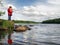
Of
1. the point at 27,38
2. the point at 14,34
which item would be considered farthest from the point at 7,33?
the point at 27,38

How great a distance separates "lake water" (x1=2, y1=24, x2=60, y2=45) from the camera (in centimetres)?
498

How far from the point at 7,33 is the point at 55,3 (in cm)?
154

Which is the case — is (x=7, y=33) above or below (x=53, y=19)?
below

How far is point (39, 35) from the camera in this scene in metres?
5.10

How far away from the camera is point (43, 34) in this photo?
5055 millimetres

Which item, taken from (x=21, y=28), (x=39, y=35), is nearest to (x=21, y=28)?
(x=21, y=28)

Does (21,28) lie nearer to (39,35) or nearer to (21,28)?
(21,28)

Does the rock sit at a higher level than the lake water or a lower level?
higher

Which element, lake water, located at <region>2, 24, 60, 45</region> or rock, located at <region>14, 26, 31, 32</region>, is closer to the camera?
lake water, located at <region>2, 24, 60, 45</region>

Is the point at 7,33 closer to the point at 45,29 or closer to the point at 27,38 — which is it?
the point at 27,38

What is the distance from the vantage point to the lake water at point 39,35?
16.4 ft

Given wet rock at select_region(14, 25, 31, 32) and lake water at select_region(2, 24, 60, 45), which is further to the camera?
wet rock at select_region(14, 25, 31, 32)

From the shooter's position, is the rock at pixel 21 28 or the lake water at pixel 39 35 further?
the rock at pixel 21 28

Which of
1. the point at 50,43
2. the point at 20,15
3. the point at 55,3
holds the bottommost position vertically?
the point at 50,43
